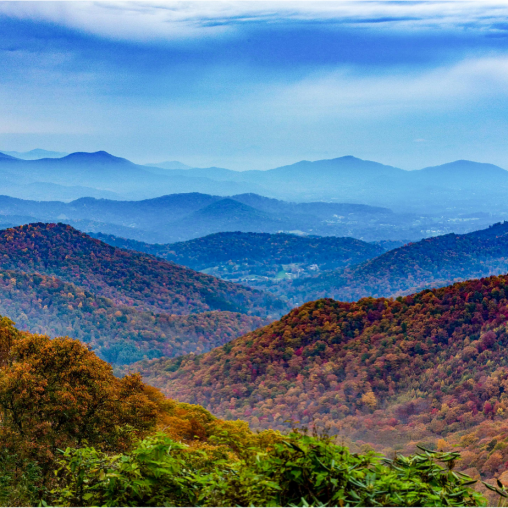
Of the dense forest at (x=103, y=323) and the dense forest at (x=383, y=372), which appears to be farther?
the dense forest at (x=103, y=323)

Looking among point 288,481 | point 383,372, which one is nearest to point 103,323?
point 383,372

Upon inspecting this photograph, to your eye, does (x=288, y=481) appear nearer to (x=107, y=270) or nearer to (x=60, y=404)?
(x=60, y=404)

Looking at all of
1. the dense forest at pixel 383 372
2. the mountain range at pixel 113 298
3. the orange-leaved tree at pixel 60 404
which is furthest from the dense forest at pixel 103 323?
the orange-leaved tree at pixel 60 404

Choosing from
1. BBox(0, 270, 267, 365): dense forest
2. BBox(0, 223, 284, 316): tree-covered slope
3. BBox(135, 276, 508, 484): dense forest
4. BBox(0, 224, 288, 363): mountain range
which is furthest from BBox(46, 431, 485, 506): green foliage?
BBox(0, 223, 284, 316): tree-covered slope

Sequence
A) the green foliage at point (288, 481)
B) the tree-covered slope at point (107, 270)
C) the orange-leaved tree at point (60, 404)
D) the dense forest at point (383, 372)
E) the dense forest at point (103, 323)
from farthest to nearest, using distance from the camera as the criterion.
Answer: the tree-covered slope at point (107, 270) < the dense forest at point (103, 323) < the dense forest at point (383, 372) < the orange-leaved tree at point (60, 404) < the green foliage at point (288, 481)

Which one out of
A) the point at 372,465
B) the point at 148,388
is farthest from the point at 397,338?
the point at 372,465

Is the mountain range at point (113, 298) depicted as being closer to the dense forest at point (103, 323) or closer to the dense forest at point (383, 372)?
the dense forest at point (103, 323)
